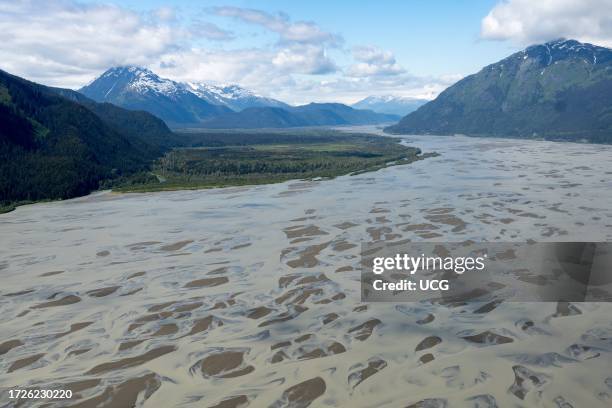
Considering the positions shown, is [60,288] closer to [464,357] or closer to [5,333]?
[5,333]

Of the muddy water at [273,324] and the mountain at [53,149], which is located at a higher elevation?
the mountain at [53,149]

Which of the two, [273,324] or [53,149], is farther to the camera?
[53,149]

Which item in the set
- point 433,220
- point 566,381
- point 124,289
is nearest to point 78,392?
point 124,289

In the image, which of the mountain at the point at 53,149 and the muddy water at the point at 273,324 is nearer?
the muddy water at the point at 273,324

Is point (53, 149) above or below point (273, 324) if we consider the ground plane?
above
